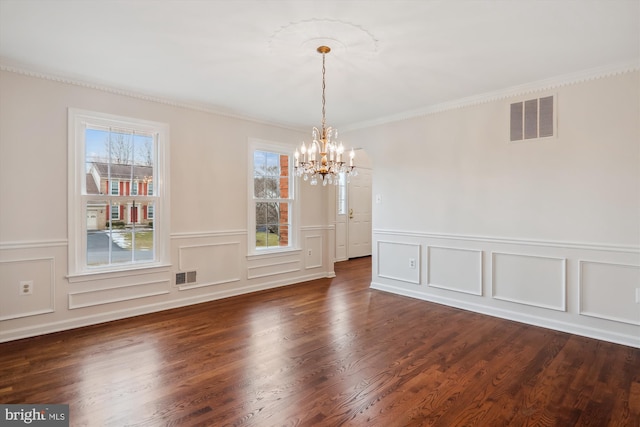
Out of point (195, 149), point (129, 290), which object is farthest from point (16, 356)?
point (195, 149)

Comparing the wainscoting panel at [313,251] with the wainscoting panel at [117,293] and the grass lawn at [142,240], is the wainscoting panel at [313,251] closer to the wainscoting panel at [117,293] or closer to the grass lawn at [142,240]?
the wainscoting panel at [117,293]

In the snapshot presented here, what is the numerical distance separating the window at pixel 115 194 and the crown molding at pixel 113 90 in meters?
0.27

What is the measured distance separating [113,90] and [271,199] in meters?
2.38

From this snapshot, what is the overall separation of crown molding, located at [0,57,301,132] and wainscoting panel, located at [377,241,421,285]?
2477 millimetres

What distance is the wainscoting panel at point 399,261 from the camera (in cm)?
466

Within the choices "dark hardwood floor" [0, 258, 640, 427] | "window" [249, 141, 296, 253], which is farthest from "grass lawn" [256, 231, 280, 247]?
"dark hardwood floor" [0, 258, 640, 427]

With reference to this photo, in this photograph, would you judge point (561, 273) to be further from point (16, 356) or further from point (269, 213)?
point (16, 356)

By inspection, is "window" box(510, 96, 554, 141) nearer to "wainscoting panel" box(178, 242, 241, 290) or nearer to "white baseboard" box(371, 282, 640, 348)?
"white baseboard" box(371, 282, 640, 348)

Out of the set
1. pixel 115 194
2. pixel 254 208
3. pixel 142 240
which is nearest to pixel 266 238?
pixel 254 208

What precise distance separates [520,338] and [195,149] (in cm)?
410

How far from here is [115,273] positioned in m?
3.72

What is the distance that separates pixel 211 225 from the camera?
4.48 metres

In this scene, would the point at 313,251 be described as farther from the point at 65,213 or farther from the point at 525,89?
the point at 525,89

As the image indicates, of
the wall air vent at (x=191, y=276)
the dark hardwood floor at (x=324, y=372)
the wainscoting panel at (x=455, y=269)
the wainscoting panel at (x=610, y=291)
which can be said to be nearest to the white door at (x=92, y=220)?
the dark hardwood floor at (x=324, y=372)
